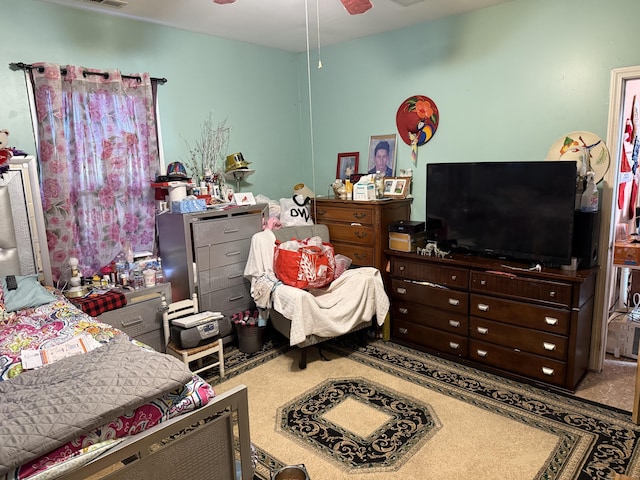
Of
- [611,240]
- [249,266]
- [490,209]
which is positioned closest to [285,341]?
[249,266]

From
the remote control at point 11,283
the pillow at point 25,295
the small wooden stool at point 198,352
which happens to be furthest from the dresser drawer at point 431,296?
the remote control at point 11,283

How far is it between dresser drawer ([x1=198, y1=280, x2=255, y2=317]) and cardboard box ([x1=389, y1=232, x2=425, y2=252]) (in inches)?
50.2

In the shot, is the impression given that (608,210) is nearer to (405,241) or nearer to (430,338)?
(405,241)

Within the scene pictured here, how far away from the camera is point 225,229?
349cm

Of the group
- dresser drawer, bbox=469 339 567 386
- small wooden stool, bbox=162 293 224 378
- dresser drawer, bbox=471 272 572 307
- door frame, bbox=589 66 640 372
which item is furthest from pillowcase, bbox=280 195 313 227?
door frame, bbox=589 66 640 372

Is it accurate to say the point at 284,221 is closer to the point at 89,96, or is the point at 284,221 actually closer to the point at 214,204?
the point at 214,204

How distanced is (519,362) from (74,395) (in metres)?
2.66

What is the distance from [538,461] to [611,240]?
162 centimetres

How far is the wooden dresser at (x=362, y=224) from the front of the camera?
3580 millimetres

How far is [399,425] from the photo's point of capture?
2512mm

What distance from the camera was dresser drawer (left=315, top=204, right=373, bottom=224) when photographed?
3.61 meters

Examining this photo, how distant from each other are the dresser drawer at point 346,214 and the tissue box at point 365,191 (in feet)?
0.34

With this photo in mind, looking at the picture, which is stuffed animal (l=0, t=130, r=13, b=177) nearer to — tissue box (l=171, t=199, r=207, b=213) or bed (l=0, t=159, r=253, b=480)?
tissue box (l=171, t=199, r=207, b=213)

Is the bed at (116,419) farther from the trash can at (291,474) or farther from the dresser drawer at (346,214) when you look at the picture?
the dresser drawer at (346,214)
